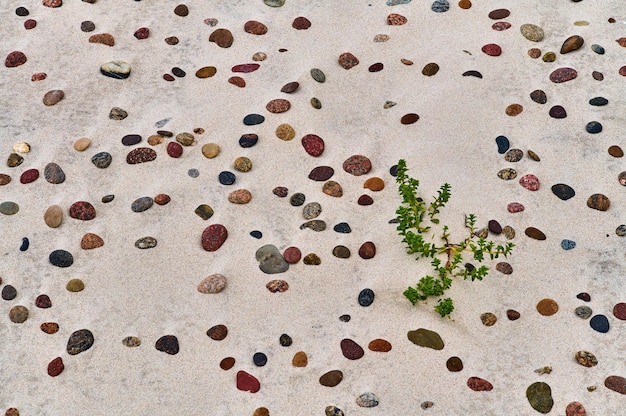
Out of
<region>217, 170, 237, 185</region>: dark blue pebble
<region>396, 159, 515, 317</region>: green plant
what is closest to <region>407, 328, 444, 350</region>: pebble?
<region>396, 159, 515, 317</region>: green plant

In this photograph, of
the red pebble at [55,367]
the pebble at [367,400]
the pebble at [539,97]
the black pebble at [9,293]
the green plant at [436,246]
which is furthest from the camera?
the pebble at [539,97]

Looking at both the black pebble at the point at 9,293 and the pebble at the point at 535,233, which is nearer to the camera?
the black pebble at the point at 9,293

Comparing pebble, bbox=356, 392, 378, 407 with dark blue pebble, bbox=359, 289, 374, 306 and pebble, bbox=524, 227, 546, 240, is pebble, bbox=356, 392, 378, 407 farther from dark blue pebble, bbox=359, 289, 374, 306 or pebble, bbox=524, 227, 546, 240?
pebble, bbox=524, 227, 546, 240

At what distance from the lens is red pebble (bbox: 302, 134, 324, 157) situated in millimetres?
4105

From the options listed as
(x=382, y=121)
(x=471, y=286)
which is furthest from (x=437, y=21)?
(x=471, y=286)

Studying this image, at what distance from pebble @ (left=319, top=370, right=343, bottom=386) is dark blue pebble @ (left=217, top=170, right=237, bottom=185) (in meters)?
1.27

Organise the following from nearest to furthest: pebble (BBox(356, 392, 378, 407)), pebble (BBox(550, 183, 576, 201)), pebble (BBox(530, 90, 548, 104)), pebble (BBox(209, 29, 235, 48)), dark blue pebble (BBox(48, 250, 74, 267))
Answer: pebble (BBox(356, 392, 378, 407)) < dark blue pebble (BBox(48, 250, 74, 267)) < pebble (BBox(550, 183, 576, 201)) < pebble (BBox(530, 90, 548, 104)) < pebble (BBox(209, 29, 235, 48))

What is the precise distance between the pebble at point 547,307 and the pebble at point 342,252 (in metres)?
0.97

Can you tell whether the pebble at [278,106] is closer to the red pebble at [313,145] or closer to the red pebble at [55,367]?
the red pebble at [313,145]

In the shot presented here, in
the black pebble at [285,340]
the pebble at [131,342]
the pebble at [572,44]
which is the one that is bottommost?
the pebble at [131,342]

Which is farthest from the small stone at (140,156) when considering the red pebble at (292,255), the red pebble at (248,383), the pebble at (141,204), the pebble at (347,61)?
the red pebble at (248,383)

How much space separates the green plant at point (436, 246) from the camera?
3396 mm

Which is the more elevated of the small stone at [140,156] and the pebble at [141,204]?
the small stone at [140,156]

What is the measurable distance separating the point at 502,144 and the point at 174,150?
1.88m
